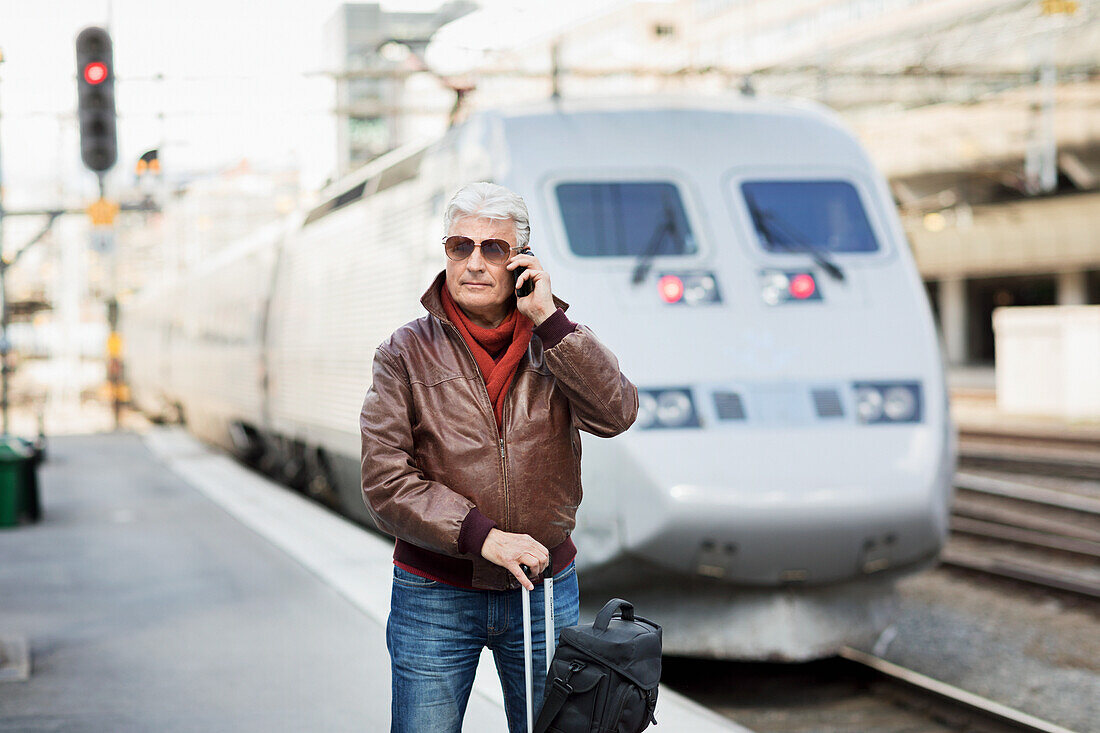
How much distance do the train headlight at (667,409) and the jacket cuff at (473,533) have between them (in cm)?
289

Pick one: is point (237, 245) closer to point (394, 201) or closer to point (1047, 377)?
point (394, 201)

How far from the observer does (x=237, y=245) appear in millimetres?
15070

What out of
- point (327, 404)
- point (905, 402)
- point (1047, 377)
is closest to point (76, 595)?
point (327, 404)

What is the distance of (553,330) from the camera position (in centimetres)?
247

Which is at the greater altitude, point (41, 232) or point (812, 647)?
point (41, 232)

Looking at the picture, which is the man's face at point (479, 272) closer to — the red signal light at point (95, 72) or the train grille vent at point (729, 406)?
the train grille vent at point (729, 406)

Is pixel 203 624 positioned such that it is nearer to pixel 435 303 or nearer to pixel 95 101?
pixel 435 303

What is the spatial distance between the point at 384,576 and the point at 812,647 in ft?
7.98

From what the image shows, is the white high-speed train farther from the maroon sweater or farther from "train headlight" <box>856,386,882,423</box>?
the maroon sweater

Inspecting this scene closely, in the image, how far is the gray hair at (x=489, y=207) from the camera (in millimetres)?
2508

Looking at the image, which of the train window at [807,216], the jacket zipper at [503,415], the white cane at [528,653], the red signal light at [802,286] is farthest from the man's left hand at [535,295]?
the train window at [807,216]

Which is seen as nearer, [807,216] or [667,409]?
[667,409]

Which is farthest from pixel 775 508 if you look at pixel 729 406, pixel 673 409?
pixel 673 409

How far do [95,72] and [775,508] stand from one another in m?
7.56
